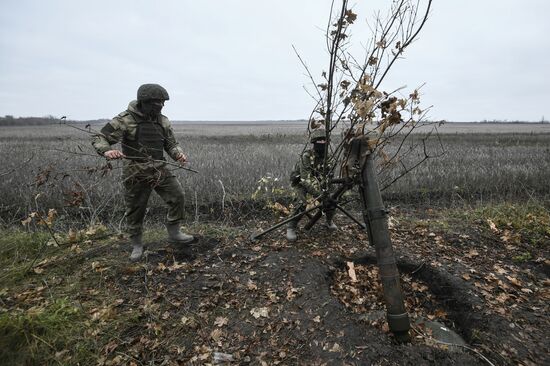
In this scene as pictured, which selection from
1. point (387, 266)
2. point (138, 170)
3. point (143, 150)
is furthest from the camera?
point (143, 150)

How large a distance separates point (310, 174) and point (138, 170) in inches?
81.8

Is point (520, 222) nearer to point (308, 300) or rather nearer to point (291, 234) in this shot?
point (291, 234)

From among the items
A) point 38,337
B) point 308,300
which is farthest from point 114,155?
point 308,300

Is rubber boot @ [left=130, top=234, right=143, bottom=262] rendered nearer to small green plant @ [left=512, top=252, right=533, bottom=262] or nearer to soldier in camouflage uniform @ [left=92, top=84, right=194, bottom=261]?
soldier in camouflage uniform @ [left=92, top=84, right=194, bottom=261]

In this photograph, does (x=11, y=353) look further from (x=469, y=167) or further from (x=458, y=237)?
(x=469, y=167)

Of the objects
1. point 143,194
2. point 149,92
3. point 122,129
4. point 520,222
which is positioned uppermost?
point 149,92

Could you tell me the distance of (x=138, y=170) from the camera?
3783 mm

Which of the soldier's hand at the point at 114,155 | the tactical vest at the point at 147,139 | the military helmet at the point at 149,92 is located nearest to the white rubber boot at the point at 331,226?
the tactical vest at the point at 147,139

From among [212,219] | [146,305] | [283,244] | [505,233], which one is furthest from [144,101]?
[505,233]

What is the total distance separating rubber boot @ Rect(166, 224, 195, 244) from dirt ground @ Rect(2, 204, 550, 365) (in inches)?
5.1

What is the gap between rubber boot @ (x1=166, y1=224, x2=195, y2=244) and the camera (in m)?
4.52

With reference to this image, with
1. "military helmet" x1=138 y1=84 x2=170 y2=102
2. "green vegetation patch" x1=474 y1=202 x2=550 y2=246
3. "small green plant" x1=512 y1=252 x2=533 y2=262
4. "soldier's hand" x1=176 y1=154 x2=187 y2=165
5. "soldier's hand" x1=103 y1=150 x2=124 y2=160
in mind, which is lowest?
"small green plant" x1=512 y1=252 x2=533 y2=262

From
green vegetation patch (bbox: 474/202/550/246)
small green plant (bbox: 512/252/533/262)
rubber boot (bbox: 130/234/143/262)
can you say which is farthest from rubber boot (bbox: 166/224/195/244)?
green vegetation patch (bbox: 474/202/550/246)

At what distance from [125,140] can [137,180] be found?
526mm
